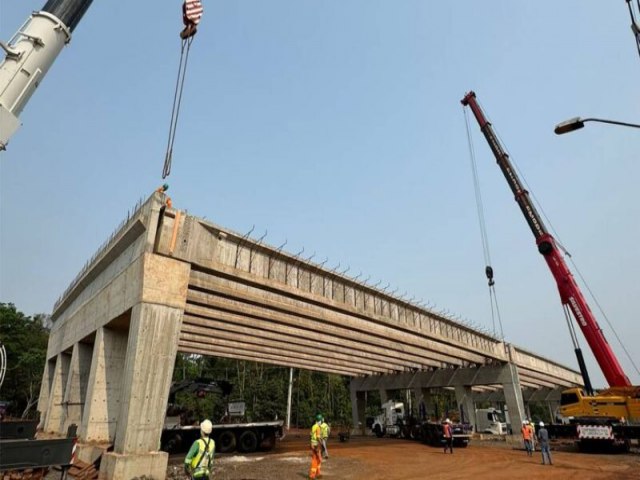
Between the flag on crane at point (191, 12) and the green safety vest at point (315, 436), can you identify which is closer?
the flag on crane at point (191, 12)

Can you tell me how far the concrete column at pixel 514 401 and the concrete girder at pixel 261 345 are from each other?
40.3ft

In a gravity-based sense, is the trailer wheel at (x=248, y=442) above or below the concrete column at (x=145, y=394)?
below

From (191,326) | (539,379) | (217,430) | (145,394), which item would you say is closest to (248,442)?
(217,430)

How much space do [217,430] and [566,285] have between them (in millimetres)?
19648

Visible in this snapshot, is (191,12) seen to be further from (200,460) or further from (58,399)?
(58,399)

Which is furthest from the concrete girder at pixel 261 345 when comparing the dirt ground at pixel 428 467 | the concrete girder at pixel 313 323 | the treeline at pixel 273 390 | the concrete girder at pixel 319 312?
the treeline at pixel 273 390

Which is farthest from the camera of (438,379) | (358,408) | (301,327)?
(358,408)

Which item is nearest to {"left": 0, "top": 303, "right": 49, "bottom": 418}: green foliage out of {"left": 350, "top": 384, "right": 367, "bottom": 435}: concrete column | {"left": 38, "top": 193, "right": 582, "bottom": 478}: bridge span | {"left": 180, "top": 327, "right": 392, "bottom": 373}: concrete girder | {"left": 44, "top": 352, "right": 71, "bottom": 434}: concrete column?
{"left": 38, "top": 193, "right": 582, "bottom": 478}: bridge span

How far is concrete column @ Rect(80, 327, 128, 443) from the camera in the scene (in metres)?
13.9

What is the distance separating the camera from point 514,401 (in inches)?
1248

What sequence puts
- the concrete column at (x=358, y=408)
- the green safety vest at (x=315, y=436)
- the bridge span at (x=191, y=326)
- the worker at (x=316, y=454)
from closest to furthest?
the bridge span at (x=191, y=326), the worker at (x=316, y=454), the green safety vest at (x=315, y=436), the concrete column at (x=358, y=408)

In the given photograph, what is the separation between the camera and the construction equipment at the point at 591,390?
67.5 ft

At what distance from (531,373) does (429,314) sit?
72.2ft

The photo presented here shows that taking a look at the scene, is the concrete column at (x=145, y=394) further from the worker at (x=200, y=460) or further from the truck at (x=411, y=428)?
the truck at (x=411, y=428)
